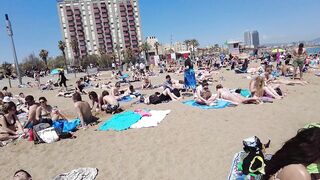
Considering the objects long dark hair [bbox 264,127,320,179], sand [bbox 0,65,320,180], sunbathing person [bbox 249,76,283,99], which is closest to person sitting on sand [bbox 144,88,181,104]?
sand [bbox 0,65,320,180]

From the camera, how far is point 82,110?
324 inches

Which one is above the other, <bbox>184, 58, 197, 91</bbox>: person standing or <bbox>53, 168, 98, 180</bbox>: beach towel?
<bbox>184, 58, 197, 91</bbox>: person standing

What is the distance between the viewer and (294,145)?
2.14 meters

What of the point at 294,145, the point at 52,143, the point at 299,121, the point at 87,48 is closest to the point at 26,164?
the point at 52,143

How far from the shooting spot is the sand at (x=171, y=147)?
5.40 m

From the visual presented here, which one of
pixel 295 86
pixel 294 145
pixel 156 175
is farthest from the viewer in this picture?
pixel 295 86

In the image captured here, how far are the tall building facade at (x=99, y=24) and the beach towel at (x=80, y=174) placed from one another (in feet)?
279

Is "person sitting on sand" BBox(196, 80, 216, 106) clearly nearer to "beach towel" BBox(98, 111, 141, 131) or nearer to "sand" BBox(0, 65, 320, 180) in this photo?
"sand" BBox(0, 65, 320, 180)

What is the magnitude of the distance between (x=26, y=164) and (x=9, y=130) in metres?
1.79

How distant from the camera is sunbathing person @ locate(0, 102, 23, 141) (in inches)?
296

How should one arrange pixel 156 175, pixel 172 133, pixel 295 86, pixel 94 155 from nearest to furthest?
1. pixel 156 175
2. pixel 94 155
3. pixel 172 133
4. pixel 295 86

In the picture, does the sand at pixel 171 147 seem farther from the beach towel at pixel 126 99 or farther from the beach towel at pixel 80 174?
the beach towel at pixel 126 99

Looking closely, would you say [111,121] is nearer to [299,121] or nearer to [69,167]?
[69,167]

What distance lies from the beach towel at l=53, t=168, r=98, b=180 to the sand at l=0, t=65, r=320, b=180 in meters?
0.15
